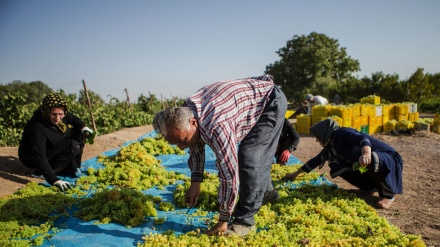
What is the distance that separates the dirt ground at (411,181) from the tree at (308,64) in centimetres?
2600

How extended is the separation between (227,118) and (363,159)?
2.24 meters

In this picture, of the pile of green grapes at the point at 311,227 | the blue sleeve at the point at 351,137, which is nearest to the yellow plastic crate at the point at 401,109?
the blue sleeve at the point at 351,137

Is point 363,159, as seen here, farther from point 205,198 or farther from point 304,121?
point 304,121

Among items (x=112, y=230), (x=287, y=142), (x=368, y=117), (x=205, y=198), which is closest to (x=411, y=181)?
(x=287, y=142)

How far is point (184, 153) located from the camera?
6.86 meters

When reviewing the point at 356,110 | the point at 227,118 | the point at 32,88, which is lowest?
the point at 356,110

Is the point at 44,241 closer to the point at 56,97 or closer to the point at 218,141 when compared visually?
the point at 218,141

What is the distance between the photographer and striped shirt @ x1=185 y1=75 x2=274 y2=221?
7.18 feet

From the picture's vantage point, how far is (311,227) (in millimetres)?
2943

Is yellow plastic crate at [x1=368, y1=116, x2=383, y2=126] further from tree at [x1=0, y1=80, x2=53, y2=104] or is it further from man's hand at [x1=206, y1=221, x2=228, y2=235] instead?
tree at [x1=0, y1=80, x2=53, y2=104]

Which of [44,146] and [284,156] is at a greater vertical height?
[44,146]

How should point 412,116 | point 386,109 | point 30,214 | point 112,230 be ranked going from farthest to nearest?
point 412,116 < point 386,109 < point 30,214 < point 112,230

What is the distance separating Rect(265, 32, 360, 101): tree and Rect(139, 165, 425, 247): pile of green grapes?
102 ft

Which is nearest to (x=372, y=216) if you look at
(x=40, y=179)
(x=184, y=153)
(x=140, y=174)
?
(x=140, y=174)
